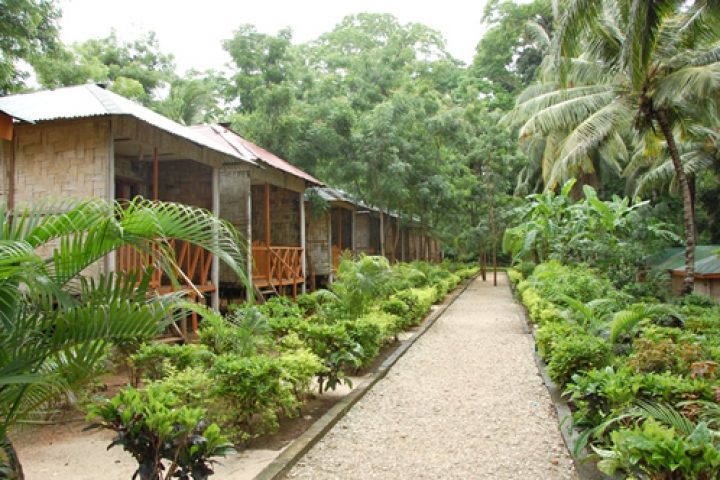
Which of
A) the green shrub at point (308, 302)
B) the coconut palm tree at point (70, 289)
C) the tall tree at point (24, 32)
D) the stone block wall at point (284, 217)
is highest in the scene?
the tall tree at point (24, 32)

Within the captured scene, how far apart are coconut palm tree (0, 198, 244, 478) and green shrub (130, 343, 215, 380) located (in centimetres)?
236

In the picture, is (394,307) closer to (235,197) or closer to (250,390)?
(235,197)

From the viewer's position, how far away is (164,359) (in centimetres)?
553

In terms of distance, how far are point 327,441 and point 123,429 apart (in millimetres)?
2183

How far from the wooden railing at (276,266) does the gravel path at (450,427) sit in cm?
446

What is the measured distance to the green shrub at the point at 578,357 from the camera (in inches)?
219

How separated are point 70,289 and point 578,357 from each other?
14.8 ft

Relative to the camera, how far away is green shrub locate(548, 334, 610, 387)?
18.3 ft

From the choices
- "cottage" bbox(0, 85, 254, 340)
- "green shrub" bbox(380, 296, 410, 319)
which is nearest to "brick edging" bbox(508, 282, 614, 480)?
"green shrub" bbox(380, 296, 410, 319)

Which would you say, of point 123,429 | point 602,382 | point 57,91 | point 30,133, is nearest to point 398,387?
point 602,382

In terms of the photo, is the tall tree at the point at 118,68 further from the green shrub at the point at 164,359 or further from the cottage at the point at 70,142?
the green shrub at the point at 164,359

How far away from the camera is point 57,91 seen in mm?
8930

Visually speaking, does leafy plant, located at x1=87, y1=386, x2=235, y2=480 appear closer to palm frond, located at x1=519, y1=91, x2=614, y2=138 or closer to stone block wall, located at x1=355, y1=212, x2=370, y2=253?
palm frond, located at x1=519, y1=91, x2=614, y2=138

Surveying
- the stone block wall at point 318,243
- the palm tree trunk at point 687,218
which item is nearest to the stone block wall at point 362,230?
the stone block wall at point 318,243
